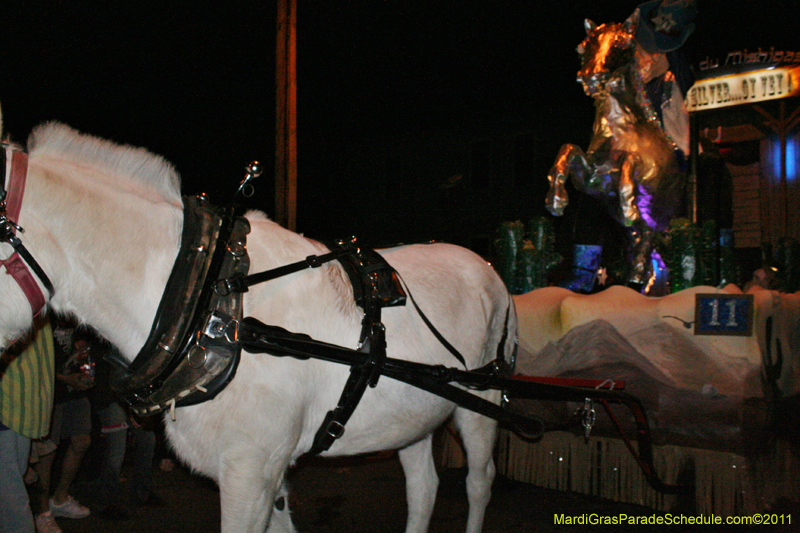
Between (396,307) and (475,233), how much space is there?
19.3 m

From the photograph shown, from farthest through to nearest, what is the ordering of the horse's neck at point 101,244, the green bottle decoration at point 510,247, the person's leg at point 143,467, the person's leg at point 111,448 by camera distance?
the green bottle decoration at point 510,247
the person's leg at point 143,467
the person's leg at point 111,448
the horse's neck at point 101,244

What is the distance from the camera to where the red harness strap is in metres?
1.68

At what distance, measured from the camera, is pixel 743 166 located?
18.7 metres

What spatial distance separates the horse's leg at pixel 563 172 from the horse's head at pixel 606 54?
75 cm

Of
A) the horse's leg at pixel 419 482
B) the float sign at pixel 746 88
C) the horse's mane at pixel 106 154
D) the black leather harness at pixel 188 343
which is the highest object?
the float sign at pixel 746 88

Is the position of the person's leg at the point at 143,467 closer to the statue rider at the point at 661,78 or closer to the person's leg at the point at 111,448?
the person's leg at the point at 111,448

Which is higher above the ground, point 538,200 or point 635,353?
point 538,200

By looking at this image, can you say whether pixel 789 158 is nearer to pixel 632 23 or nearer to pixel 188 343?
pixel 632 23

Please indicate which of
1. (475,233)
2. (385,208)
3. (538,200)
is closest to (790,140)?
(538,200)

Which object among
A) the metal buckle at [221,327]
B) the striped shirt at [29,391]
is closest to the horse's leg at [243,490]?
the metal buckle at [221,327]

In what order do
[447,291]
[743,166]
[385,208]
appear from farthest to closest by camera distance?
[385,208], [743,166], [447,291]

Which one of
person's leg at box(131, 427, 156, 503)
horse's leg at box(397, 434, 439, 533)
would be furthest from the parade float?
person's leg at box(131, 427, 156, 503)

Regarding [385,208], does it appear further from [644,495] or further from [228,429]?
[228,429]

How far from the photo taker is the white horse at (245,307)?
1.84 meters
